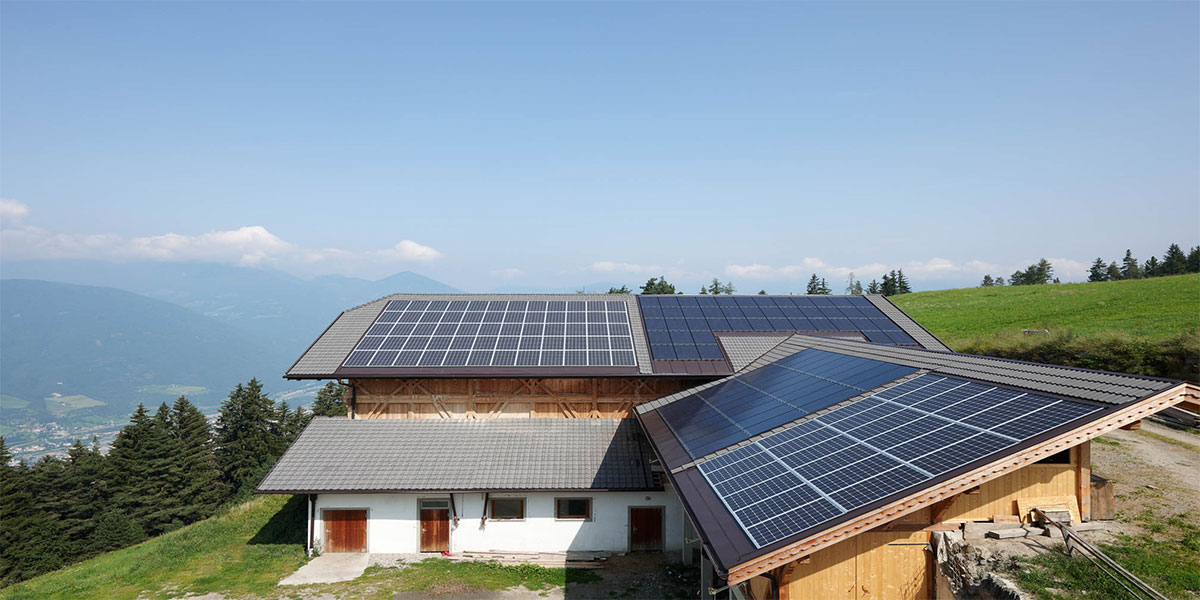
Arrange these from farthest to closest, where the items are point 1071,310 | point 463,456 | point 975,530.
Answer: point 1071,310
point 463,456
point 975,530

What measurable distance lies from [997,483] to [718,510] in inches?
197

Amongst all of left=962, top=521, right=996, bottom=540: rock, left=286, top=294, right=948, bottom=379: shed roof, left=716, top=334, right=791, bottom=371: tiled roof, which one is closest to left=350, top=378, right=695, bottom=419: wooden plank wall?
left=286, top=294, right=948, bottom=379: shed roof

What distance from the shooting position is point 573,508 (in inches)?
815

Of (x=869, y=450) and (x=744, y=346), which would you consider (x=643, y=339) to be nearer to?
(x=744, y=346)

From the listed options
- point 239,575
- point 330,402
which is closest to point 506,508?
point 239,575

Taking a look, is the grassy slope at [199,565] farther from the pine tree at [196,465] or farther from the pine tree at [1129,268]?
the pine tree at [1129,268]

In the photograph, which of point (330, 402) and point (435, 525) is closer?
point (435, 525)

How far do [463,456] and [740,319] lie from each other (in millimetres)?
14354

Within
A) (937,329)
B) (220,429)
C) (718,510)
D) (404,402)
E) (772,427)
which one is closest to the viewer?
(718,510)

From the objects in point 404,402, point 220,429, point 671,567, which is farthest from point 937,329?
point 220,429

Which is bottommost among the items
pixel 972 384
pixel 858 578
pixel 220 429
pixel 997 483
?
pixel 220 429

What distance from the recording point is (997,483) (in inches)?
409

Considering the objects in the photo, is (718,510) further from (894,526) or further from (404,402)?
(404,402)

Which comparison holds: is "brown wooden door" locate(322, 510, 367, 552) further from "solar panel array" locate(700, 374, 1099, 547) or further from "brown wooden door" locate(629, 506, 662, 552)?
"solar panel array" locate(700, 374, 1099, 547)
